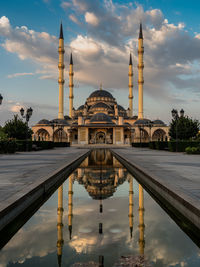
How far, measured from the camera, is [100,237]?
12.5ft

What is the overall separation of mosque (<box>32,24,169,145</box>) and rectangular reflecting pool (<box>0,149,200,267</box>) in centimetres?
4121

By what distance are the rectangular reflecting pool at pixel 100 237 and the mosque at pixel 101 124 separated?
41.2 metres

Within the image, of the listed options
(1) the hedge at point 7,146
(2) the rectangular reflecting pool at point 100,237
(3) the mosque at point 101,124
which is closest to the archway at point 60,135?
(3) the mosque at point 101,124

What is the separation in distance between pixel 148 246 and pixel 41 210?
2676mm

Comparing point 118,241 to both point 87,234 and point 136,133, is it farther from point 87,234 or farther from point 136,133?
point 136,133

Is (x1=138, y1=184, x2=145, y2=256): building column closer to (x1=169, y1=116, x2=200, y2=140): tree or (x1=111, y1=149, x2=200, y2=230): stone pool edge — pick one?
(x1=111, y1=149, x2=200, y2=230): stone pool edge

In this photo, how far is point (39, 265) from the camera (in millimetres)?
2988

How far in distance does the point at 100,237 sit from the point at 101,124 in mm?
56311

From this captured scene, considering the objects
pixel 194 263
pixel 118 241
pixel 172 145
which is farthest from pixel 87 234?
pixel 172 145

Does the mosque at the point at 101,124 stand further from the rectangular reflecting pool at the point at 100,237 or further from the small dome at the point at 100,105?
the rectangular reflecting pool at the point at 100,237

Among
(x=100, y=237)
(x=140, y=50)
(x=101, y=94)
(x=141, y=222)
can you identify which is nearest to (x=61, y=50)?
(x=140, y=50)

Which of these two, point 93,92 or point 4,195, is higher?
point 93,92

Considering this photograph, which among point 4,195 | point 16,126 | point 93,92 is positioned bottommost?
point 4,195

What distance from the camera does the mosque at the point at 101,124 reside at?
6056 cm
